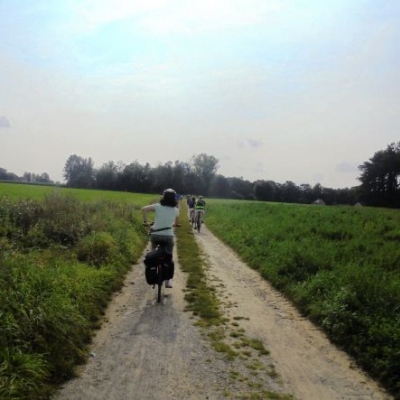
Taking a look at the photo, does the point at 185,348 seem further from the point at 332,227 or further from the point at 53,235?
the point at 332,227

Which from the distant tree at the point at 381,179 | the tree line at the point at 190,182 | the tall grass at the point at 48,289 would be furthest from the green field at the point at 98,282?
the tree line at the point at 190,182

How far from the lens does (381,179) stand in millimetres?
73625

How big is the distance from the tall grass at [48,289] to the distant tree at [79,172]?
101 m

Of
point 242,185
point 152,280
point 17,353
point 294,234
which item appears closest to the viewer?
point 17,353

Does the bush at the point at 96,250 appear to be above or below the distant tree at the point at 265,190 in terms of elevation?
below

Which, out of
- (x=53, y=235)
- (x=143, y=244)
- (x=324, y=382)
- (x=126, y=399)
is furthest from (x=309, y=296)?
(x=143, y=244)

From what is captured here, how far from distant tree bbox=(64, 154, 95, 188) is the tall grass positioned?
100555 mm

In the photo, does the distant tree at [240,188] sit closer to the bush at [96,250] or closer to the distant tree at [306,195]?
the distant tree at [306,195]

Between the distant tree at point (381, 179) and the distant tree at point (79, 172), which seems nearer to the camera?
Answer: the distant tree at point (381, 179)

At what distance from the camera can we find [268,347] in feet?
19.8

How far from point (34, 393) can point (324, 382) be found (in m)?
3.62

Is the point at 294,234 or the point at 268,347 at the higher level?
the point at 294,234

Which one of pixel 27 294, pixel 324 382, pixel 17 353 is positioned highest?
pixel 27 294

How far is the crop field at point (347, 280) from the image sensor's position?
5.76 metres
